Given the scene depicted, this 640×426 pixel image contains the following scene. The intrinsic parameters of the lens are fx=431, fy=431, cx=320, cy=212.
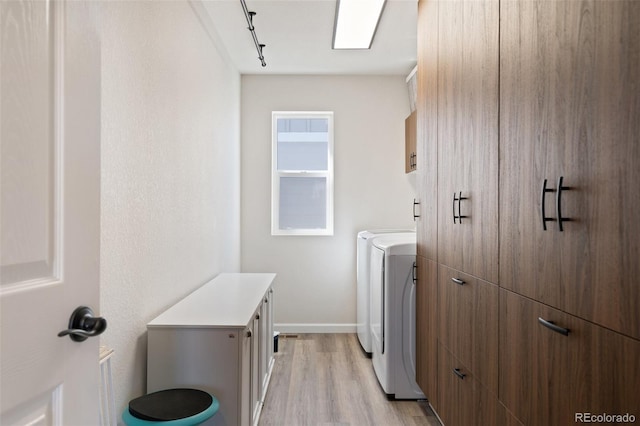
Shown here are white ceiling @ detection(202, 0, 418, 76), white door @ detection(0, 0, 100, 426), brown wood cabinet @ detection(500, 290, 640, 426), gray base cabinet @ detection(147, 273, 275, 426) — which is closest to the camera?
white door @ detection(0, 0, 100, 426)

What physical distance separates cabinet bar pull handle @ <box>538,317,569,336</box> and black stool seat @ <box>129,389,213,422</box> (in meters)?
1.27

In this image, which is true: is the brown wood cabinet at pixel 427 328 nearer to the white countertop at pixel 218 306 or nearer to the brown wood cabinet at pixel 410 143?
the white countertop at pixel 218 306

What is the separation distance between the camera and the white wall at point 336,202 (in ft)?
15.6

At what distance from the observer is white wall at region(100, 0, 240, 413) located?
177cm

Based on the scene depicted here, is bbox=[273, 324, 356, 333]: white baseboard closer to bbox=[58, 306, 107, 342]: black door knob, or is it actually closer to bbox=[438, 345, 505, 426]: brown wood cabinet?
bbox=[438, 345, 505, 426]: brown wood cabinet

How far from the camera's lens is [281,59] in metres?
4.27

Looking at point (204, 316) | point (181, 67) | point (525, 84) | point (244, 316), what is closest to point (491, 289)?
point (525, 84)

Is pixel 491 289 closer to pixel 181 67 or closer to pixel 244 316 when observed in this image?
pixel 244 316

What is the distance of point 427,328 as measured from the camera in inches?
101

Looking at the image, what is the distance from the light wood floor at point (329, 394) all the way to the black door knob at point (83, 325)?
2.08 meters

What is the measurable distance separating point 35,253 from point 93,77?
1.36ft

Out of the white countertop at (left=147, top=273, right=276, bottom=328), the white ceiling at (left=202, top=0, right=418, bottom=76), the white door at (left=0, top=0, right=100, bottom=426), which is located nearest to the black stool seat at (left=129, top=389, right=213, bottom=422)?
the white countertop at (left=147, top=273, right=276, bottom=328)

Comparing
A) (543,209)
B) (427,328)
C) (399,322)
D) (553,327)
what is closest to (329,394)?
(399,322)

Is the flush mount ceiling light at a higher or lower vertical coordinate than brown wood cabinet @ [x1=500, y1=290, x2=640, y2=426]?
higher
